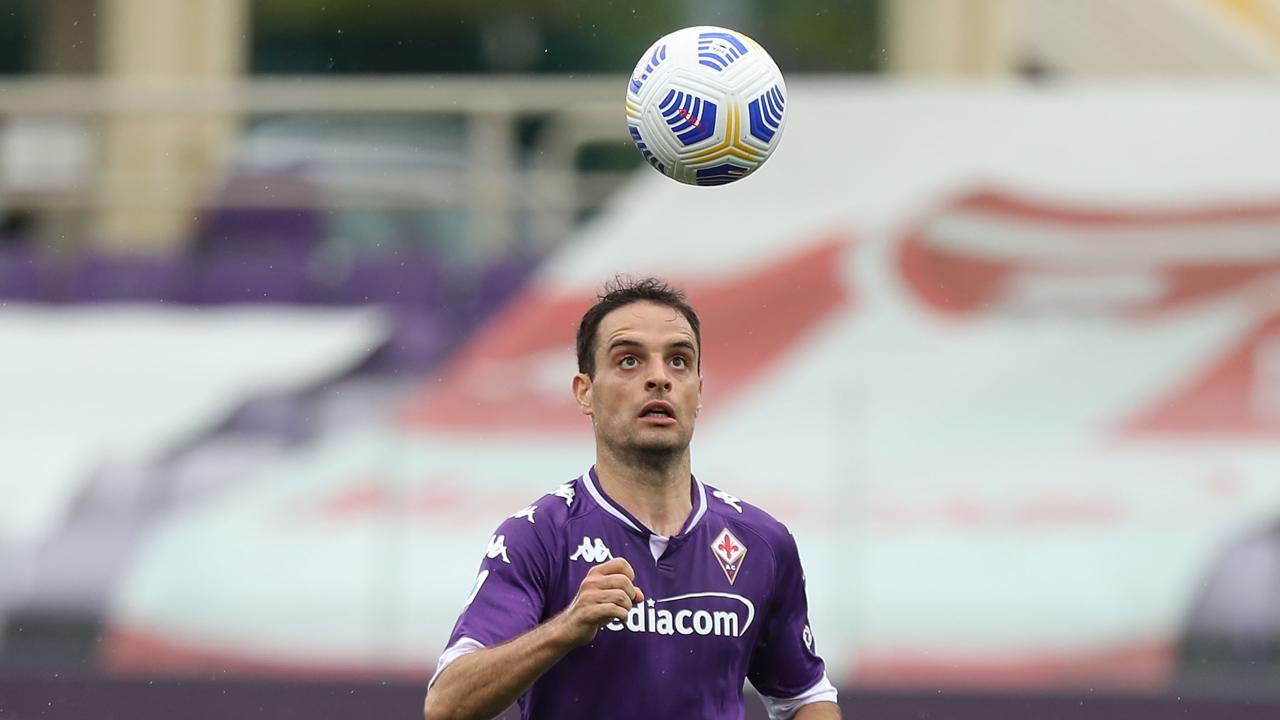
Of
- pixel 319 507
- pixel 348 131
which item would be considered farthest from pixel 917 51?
pixel 319 507

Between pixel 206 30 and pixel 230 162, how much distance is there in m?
1.06

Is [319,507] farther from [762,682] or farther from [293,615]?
[762,682]

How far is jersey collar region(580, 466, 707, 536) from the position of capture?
15.6 ft

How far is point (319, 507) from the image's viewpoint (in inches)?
418

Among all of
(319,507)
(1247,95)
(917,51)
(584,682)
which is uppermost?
(917,51)

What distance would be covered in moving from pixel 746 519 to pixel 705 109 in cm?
129

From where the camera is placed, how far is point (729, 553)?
488 centimetres

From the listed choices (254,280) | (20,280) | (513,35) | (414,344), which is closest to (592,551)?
(414,344)

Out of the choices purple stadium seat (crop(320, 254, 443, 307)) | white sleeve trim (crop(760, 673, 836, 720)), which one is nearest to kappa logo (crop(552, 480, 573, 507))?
white sleeve trim (crop(760, 673, 836, 720))

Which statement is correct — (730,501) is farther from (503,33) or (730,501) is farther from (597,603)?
(503,33)

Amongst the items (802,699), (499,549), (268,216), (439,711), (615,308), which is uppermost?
(268,216)

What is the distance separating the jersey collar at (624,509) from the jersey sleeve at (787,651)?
8.7 inches

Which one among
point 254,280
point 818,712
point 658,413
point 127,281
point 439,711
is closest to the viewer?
point 439,711

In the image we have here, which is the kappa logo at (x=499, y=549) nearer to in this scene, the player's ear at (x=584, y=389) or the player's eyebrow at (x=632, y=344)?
the player's ear at (x=584, y=389)
